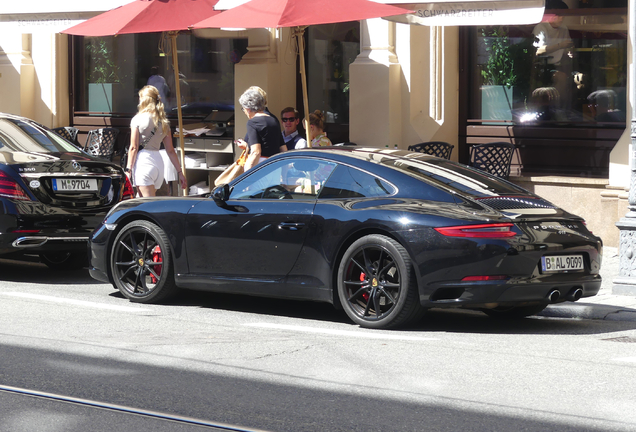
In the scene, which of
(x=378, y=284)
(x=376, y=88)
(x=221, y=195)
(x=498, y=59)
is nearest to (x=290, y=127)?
(x=376, y=88)

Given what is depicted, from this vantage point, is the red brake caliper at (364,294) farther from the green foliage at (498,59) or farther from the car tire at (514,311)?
the green foliage at (498,59)

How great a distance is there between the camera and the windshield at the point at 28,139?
9844 mm

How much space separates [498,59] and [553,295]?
746cm

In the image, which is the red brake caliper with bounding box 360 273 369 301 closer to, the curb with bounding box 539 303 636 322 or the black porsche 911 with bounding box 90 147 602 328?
the black porsche 911 with bounding box 90 147 602 328

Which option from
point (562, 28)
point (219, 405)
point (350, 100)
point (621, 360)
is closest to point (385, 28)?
point (350, 100)

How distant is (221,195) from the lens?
25.2 feet

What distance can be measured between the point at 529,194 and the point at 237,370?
9.44 ft

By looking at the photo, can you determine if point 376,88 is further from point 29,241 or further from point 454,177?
point 454,177

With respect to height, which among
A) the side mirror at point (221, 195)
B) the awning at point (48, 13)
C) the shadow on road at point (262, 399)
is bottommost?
the shadow on road at point (262, 399)

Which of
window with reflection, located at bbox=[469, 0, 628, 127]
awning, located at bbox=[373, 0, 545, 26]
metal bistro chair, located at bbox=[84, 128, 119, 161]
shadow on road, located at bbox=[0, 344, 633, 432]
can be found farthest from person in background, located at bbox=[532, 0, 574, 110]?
shadow on road, located at bbox=[0, 344, 633, 432]

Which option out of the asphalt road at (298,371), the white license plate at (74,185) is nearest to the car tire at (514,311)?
the asphalt road at (298,371)

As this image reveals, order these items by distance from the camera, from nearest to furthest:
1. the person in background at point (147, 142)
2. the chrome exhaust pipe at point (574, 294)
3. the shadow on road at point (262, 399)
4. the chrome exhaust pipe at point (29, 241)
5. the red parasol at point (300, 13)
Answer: the shadow on road at point (262, 399) < the chrome exhaust pipe at point (574, 294) < the chrome exhaust pipe at point (29, 241) < the red parasol at point (300, 13) < the person in background at point (147, 142)

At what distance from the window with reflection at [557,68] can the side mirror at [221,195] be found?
22.2 ft

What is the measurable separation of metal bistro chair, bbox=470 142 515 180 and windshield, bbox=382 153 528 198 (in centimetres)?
566
